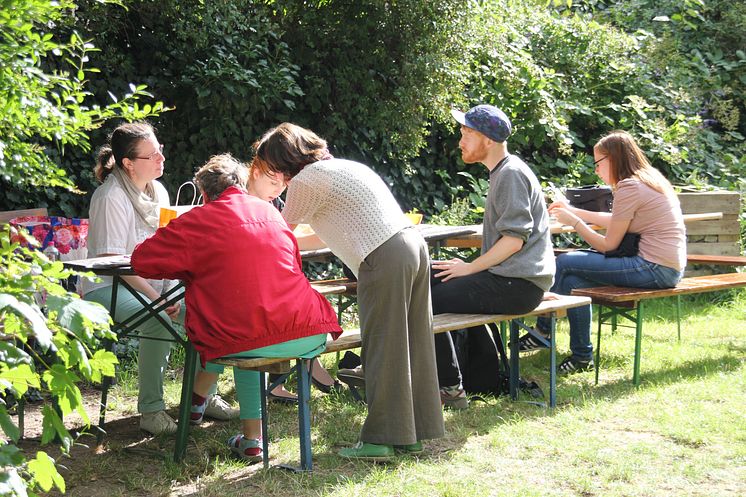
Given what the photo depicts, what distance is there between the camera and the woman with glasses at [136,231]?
4.25 m

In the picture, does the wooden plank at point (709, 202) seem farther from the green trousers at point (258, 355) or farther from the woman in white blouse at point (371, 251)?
the green trousers at point (258, 355)

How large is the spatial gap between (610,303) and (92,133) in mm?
3529

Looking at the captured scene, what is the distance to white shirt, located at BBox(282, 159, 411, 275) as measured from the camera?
3.66 m

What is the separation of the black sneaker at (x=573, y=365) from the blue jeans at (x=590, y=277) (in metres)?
0.02

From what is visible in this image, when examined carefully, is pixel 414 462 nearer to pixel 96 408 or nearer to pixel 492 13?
pixel 96 408

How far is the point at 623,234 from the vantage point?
216 inches

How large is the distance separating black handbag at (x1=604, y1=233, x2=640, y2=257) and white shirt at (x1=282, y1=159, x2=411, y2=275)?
224 cm

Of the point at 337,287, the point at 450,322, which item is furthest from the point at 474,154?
the point at 337,287

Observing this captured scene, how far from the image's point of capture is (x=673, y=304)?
7.84 meters

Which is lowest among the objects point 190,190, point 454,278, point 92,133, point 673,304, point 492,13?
point 673,304

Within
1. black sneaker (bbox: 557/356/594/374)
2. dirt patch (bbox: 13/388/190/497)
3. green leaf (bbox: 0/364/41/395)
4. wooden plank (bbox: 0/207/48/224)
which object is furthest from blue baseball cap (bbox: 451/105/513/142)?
green leaf (bbox: 0/364/41/395)

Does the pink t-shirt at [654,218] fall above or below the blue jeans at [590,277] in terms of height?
above

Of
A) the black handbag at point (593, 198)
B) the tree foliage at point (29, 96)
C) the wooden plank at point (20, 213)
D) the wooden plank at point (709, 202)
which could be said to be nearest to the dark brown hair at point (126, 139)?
the tree foliage at point (29, 96)

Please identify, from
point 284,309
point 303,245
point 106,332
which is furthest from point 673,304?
point 106,332
